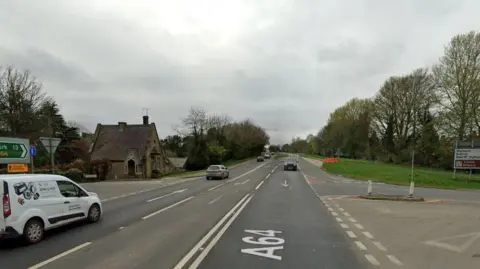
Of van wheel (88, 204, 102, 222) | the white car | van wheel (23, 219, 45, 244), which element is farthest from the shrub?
van wheel (23, 219, 45, 244)

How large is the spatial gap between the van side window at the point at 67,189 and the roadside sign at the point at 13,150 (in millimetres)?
6585

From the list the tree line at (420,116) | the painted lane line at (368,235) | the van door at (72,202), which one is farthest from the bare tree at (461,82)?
the van door at (72,202)

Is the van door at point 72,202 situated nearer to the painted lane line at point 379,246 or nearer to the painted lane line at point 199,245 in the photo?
the painted lane line at point 199,245

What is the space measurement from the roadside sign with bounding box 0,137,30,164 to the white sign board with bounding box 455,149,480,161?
3112 cm

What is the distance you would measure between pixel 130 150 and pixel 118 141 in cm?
453

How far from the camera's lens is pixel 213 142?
77.9m

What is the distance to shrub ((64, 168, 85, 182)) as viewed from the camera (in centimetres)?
3325

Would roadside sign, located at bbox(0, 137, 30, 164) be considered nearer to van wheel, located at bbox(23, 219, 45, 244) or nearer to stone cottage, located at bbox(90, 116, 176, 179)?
van wheel, located at bbox(23, 219, 45, 244)

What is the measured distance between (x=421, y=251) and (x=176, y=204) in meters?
10.8

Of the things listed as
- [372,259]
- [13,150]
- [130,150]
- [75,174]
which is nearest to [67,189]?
[13,150]

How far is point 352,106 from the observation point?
9056cm

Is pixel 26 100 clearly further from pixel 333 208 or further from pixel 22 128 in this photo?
pixel 333 208

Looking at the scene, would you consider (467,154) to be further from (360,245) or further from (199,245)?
(199,245)

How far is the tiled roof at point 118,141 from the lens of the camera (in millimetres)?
50969
